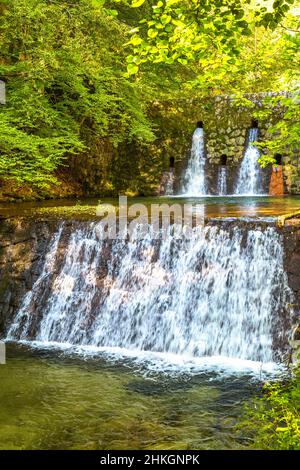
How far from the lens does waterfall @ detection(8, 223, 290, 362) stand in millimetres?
7172

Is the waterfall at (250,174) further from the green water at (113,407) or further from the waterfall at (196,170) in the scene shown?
the green water at (113,407)

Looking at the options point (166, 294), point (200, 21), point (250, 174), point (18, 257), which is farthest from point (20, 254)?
point (250, 174)

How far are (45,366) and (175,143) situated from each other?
1143 cm

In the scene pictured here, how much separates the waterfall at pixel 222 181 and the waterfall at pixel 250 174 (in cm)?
42

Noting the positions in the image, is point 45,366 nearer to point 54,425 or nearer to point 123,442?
point 54,425

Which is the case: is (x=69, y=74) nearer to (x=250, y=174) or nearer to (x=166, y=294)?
(x=166, y=294)

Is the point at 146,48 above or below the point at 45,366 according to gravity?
above

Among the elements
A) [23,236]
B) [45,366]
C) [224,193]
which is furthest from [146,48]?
[224,193]

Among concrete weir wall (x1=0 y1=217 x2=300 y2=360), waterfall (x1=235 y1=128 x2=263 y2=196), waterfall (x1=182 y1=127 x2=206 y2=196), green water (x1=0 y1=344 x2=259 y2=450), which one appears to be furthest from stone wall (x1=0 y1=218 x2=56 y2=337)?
waterfall (x1=235 y1=128 x2=263 y2=196)

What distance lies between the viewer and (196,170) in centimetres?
1605

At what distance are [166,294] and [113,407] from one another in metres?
3.00

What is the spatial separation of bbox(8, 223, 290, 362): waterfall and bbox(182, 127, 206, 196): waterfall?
766 cm

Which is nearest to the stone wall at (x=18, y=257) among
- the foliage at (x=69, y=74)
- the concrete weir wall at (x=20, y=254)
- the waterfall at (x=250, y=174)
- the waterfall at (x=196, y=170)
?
the concrete weir wall at (x=20, y=254)

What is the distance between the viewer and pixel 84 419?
468cm
